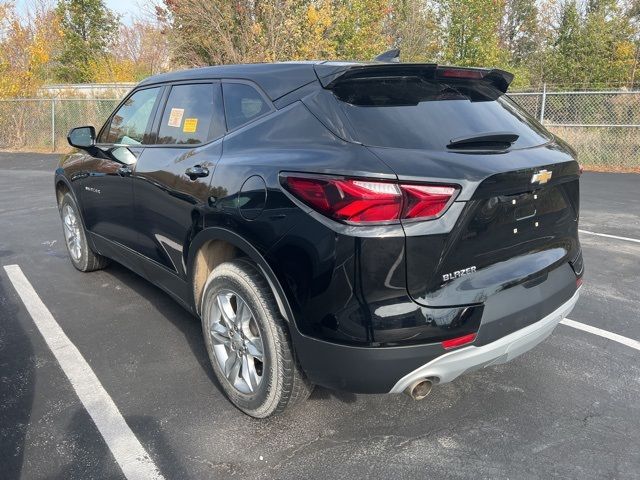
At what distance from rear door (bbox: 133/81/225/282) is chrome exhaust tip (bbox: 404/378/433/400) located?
4.73ft

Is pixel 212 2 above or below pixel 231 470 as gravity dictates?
above

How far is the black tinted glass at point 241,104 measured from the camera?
112 inches

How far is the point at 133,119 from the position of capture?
4.11 metres

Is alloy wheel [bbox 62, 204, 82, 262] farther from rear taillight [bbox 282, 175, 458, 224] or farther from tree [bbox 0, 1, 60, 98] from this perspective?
tree [bbox 0, 1, 60, 98]

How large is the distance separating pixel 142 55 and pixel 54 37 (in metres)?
12.7

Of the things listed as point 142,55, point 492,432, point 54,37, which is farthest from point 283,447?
point 142,55

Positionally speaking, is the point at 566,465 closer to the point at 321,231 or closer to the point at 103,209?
the point at 321,231

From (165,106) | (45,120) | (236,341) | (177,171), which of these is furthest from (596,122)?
(45,120)

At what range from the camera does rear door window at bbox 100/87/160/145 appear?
388cm

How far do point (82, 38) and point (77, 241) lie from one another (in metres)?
33.0

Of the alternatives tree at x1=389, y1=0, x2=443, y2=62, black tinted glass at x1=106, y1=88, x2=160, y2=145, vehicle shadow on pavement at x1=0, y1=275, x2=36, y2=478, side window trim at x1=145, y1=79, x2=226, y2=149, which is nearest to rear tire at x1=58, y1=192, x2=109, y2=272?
vehicle shadow on pavement at x1=0, y1=275, x2=36, y2=478

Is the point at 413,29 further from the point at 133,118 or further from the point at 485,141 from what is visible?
the point at 485,141

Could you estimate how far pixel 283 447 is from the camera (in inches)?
101

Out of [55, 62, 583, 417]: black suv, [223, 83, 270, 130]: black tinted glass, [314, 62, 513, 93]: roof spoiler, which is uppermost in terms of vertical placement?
[314, 62, 513, 93]: roof spoiler
